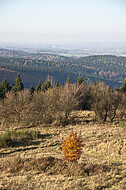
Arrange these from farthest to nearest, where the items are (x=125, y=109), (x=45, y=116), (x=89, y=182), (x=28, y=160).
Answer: (x=45, y=116), (x=125, y=109), (x=28, y=160), (x=89, y=182)

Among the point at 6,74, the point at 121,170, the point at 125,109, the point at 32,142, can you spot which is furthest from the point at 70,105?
the point at 6,74

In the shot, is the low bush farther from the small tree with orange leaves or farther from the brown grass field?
the small tree with orange leaves

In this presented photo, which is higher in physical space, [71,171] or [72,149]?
[72,149]

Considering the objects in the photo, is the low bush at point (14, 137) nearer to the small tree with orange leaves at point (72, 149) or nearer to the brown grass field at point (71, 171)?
the brown grass field at point (71, 171)

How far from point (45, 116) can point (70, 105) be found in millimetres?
5435

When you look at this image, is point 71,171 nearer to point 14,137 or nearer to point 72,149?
point 72,149

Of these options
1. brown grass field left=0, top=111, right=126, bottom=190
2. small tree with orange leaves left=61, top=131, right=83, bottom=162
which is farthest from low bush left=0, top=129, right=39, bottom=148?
small tree with orange leaves left=61, top=131, right=83, bottom=162

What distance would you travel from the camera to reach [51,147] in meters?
21.4

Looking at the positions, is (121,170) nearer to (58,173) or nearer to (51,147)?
(58,173)

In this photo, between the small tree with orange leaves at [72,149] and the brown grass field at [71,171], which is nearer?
the brown grass field at [71,171]

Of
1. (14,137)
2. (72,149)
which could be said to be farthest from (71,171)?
(14,137)

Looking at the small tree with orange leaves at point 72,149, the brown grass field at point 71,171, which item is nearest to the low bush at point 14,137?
the brown grass field at point 71,171

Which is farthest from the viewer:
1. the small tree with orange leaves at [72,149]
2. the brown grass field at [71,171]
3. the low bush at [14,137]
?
the low bush at [14,137]

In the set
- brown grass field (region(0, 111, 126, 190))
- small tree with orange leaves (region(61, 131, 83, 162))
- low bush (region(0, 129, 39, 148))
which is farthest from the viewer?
low bush (region(0, 129, 39, 148))
